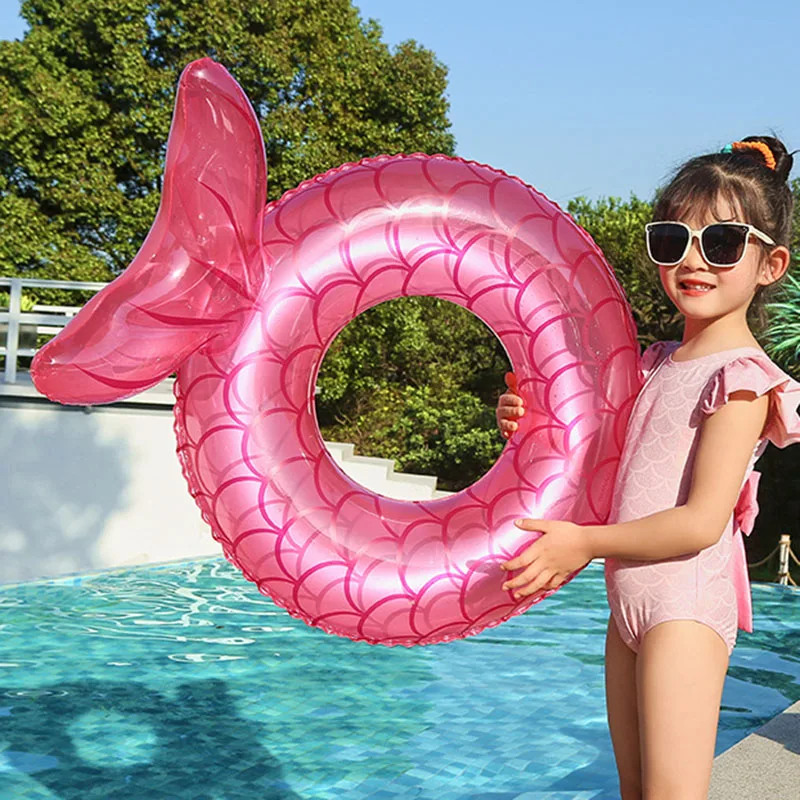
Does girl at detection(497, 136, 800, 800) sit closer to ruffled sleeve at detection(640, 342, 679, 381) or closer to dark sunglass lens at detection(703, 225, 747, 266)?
dark sunglass lens at detection(703, 225, 747, 266)

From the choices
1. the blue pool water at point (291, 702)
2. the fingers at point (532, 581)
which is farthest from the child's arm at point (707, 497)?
the blue pool water at point (291, 702)

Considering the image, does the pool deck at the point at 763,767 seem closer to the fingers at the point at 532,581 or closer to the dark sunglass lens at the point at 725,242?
the fingers at the point at 532,581

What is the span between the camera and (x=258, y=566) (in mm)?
2250

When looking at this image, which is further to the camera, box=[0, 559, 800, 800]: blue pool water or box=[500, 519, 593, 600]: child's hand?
box=[0, 559, 800, 800]: blue pool water

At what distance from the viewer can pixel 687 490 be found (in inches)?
75.5

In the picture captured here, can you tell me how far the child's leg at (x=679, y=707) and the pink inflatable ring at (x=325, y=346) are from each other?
38cm

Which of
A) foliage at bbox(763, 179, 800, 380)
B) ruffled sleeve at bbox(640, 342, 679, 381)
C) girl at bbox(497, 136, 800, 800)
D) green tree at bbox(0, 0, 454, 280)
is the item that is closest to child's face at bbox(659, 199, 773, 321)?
girl at bbox(497, 136, 800, 800)

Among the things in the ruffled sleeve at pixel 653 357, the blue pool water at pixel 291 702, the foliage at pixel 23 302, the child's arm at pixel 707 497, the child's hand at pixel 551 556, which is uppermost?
the foliage at pixel 23 302

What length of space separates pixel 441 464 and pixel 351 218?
12.3 meters

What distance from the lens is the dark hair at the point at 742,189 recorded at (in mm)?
1929

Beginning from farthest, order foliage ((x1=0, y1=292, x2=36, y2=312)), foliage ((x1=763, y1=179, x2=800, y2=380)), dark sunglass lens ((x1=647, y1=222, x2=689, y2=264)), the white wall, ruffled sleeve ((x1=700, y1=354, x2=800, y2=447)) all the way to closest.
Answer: foliage ((x1=0, y1=292, x2=36, y2=312))
foliage ((x1=763, y1=179, x2=800, y2=380))
the white wall
dark sunglass lens ((x1=647, y1=222, x2=689, y2=264))
ruffled sleeve ((x1=700, y1=354, x2=800, y2=447))

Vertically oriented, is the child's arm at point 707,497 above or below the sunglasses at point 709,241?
below

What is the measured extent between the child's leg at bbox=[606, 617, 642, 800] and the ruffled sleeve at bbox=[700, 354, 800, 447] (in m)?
0.47

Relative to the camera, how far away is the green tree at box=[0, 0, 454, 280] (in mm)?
14219
